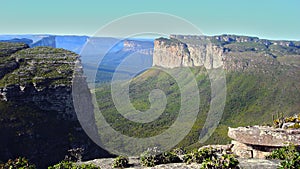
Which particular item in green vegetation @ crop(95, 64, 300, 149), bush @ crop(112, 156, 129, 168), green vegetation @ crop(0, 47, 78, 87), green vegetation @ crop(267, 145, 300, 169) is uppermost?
green vegetation @ crop(0, 47, 78, 87)

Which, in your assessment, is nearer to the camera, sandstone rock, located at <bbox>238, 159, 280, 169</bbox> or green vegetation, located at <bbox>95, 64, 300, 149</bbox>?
sandstone rock, located at <bbox>238, 159, 280, 169</bbox>

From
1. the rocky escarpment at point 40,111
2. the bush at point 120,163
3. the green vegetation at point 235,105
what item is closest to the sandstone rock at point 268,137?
the bush at point 120,163

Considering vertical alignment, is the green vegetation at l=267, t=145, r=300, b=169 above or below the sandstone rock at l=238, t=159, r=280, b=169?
above

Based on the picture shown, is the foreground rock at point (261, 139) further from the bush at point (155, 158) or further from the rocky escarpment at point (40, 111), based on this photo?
the rocky escarpment at point (40, 111)

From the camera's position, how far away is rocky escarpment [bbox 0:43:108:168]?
70.9m

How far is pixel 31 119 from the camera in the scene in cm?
7594

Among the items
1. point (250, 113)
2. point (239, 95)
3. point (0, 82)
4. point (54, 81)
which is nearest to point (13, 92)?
point (0, 82)

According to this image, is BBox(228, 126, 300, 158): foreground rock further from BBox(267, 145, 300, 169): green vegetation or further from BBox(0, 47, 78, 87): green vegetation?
BBox(0, 47, 78, 87): green vegetation

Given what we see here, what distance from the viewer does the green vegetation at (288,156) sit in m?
22.5

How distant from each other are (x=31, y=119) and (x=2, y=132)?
8.02 meters

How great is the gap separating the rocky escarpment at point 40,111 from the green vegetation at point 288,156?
53719mm

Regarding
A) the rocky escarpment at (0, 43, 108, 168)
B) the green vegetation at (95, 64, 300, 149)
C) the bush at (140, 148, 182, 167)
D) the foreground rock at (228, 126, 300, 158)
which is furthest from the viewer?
the green vegetation at (95, 64, 300, 149)

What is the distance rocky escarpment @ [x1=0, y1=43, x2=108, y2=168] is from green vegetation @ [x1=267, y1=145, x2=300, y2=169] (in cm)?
5372

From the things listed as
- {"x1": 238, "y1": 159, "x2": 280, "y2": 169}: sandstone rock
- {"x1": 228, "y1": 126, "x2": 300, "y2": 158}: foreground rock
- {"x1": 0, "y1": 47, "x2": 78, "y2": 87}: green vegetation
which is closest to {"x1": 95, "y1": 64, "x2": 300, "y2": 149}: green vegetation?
{"x1": 0, "y1": 47, "x2": 78, "y2": 87}: green vegetation
